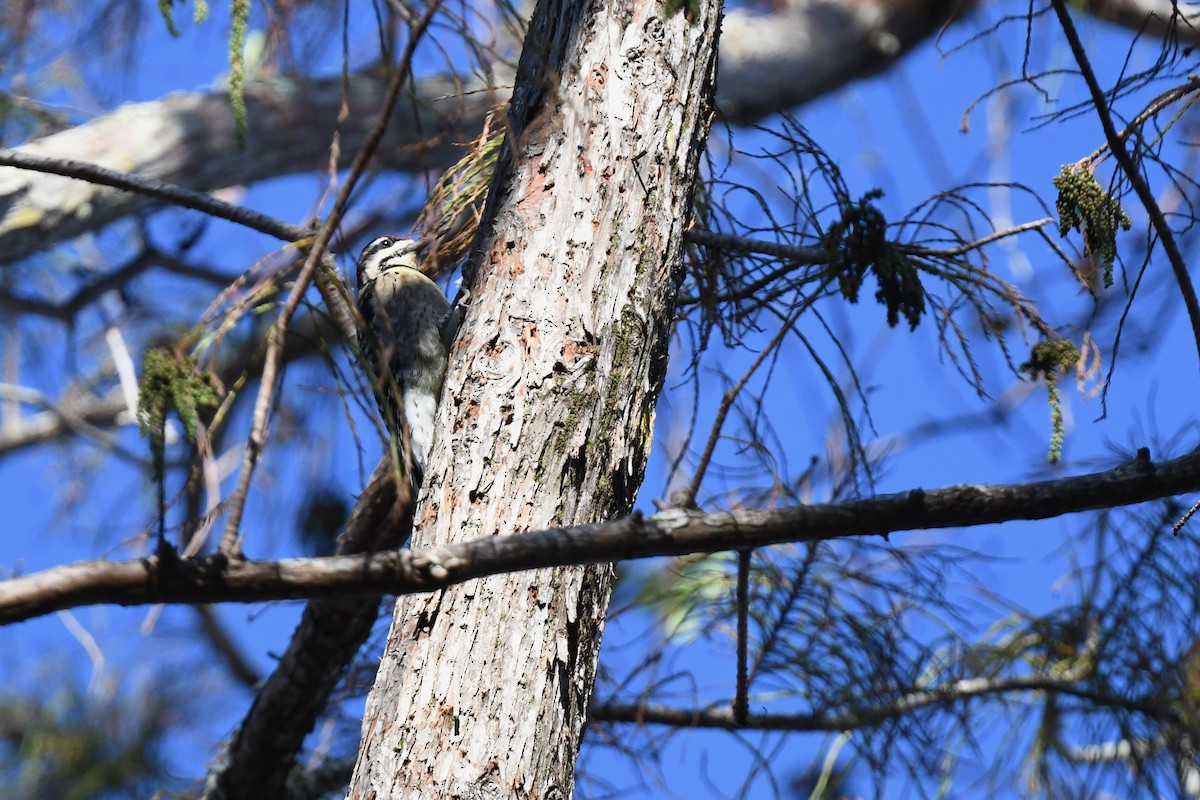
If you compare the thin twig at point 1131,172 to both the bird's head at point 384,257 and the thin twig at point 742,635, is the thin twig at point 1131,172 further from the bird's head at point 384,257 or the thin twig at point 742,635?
the bird's head at point 384,257

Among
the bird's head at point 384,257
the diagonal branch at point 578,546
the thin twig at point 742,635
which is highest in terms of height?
the bird's head at point 384,257

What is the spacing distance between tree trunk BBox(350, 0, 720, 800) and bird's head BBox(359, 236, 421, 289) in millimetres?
1624

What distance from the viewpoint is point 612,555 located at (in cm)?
125

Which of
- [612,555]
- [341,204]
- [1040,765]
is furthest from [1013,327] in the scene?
[341,204]

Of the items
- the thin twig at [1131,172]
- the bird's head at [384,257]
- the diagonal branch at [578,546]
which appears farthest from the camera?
the bird's head at [384,257]

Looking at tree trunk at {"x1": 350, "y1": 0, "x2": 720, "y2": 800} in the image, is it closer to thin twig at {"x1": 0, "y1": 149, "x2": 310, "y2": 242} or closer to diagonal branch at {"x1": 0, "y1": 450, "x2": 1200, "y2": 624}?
thin twig at {"x1": 0, "y1": 149, "x2": 310, "y2": 242}

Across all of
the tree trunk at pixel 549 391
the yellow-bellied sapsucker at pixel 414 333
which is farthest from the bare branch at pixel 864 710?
the tree trunk at pixel 549 391

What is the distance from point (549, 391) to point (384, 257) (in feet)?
8.02

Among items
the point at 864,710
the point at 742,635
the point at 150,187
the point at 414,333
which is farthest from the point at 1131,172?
the point at 414,333

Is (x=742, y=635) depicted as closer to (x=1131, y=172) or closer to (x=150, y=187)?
(x=1131, y=172)

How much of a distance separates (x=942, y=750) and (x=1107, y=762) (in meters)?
0.44

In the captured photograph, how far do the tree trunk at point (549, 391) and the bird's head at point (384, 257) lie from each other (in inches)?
63.9

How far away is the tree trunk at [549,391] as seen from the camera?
1805 mm

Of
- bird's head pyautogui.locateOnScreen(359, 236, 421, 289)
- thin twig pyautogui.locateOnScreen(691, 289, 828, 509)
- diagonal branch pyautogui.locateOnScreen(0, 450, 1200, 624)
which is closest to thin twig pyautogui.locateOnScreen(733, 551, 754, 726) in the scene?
thin twig pyautogui.locateOnScreen(691, 289, 828, 509)
